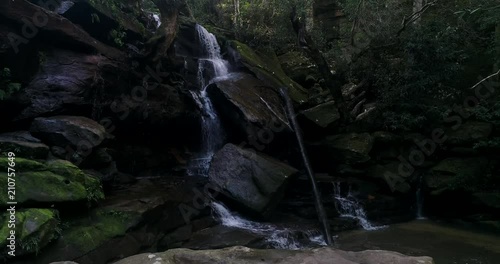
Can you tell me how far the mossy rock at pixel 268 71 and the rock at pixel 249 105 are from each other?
68 cm

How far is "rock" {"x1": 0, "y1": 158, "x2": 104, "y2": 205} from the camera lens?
216 inches

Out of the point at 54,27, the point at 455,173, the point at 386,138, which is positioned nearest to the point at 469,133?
the point at 455,173

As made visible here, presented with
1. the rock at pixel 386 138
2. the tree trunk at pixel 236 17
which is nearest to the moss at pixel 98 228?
the rock at pixel 386 138

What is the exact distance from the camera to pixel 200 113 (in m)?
11.2

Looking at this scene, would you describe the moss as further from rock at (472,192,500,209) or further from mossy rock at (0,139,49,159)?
rock at (472,192,500,209)

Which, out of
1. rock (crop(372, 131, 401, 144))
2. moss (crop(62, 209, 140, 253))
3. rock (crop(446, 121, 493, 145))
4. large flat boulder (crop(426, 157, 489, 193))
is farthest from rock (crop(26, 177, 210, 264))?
rock (crop(446, 121, 493, 145))

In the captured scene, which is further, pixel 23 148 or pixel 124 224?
pixel 124 224

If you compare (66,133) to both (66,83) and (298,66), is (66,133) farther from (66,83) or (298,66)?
(298,66)

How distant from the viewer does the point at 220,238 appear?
7395 millimetres

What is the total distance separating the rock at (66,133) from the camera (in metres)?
7.18

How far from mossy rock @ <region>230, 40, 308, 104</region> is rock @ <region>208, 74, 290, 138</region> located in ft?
2.24

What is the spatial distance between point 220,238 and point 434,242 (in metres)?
4.62

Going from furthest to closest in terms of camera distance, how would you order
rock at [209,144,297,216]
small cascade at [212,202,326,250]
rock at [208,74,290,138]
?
rock at [208,74,290,138] < rock at [209,144,297,216] < small cascade at [212,202,326,250]

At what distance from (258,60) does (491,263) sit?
29.6 ft
